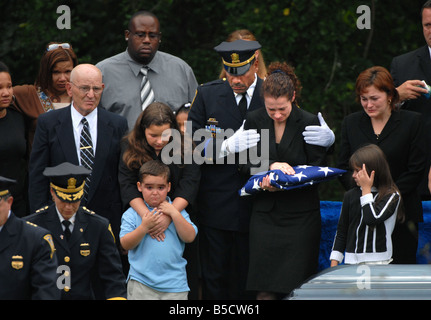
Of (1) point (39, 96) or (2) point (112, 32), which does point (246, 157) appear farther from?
(2) point (112, 32)

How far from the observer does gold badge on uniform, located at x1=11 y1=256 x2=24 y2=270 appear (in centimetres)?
502

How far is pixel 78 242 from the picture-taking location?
562cm

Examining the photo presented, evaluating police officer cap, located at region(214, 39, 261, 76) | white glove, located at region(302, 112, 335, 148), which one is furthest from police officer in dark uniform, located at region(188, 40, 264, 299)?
white glove, located at region(302, 112, 335, 148)

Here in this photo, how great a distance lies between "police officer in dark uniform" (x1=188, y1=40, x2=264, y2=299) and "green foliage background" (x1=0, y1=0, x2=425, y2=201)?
3.37m

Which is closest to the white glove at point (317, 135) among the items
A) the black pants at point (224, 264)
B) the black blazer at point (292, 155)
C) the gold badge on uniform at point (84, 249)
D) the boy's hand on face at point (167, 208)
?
the black blazer at point (292, 155)

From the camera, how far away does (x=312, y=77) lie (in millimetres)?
10312

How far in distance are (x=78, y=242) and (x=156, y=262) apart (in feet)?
2.51

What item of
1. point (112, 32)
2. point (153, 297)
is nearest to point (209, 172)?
point (153, 297)

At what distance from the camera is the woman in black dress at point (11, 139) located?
6.77 meters

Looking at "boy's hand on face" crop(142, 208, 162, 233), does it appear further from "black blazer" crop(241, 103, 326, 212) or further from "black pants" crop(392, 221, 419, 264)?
"black pants" crop(392, 221, 419, 264)

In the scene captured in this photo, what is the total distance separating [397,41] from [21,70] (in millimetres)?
4806

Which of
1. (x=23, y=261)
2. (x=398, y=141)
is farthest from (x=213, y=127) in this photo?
(x=23, y=261)

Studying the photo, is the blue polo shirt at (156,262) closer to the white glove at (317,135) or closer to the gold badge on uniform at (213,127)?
the gold badge on uniform at (213,127)

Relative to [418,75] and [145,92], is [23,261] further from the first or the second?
[418,75]
